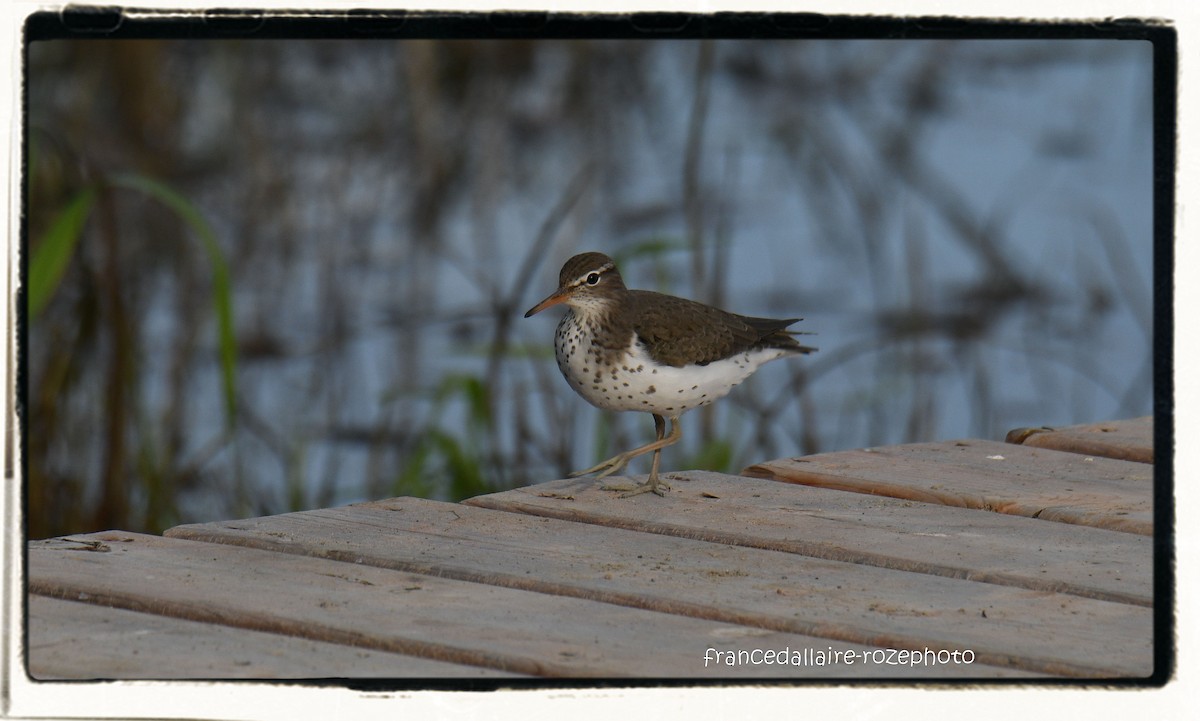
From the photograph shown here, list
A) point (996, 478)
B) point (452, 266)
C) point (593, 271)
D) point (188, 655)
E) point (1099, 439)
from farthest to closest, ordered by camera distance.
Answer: point (452, 266)
point (593, 271)
point (1099, 439)
point (996, 478)
point (188, 655)

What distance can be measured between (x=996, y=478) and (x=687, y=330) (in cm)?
100

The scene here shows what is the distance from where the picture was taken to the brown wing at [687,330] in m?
4.49

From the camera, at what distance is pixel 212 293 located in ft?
25.3

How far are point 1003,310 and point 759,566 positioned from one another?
5507mm

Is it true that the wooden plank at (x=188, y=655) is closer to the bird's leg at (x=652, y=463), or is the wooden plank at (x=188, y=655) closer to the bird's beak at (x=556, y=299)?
the bird's leg at (x=652, y=463)

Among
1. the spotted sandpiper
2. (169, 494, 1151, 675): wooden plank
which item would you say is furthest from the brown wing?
(169, 494, 1151, 675): wooden plank

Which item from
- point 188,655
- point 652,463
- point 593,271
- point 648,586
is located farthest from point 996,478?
point 188,655

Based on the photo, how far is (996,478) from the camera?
13.0 feet

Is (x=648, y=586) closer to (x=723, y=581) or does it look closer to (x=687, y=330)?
(x=723, y=581)

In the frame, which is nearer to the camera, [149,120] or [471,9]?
[471,9]

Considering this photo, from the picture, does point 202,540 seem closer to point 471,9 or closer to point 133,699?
point 133,699

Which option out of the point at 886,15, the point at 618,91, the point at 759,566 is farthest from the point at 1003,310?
the point at 886,15

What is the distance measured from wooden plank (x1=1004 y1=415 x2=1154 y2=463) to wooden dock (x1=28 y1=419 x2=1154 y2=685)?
29 cm

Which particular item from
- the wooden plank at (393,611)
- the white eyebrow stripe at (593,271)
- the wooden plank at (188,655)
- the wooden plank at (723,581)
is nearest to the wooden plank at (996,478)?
the wooden plank at (723,581)
